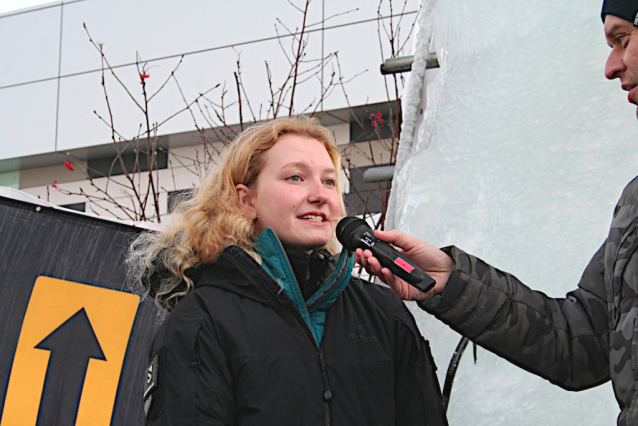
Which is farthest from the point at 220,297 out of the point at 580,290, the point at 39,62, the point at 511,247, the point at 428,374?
the point at 39,62

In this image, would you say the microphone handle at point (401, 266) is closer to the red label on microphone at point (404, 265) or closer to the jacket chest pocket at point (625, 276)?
the red label on microphone at point (404, 265)

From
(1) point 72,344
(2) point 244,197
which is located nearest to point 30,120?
(1) point 72,344

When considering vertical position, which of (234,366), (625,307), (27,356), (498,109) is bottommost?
(27,356)

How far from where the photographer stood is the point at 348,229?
1425 millimetres

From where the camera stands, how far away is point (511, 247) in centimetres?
186

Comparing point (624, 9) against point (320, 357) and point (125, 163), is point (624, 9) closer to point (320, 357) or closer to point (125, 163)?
point (320, 357)

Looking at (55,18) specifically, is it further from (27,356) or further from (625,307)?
(625,307)

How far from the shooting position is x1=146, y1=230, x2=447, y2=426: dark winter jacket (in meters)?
1.25

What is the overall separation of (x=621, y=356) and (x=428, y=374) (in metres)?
0.48

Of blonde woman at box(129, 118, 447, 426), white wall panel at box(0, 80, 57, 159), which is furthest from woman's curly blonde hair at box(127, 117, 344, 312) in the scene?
white wall panel at box(0, 80, 57, 159)

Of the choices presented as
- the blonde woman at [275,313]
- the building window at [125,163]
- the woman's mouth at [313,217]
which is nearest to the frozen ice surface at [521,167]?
the blonde woman at [275,313]

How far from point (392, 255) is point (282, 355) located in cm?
32

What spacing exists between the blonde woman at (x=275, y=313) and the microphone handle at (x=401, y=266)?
178mm

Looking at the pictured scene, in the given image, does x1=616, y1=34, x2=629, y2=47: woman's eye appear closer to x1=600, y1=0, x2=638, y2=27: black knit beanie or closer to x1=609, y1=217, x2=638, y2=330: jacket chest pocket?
x1=600, y1=0, x2=638, y2=27: black knit beanie
